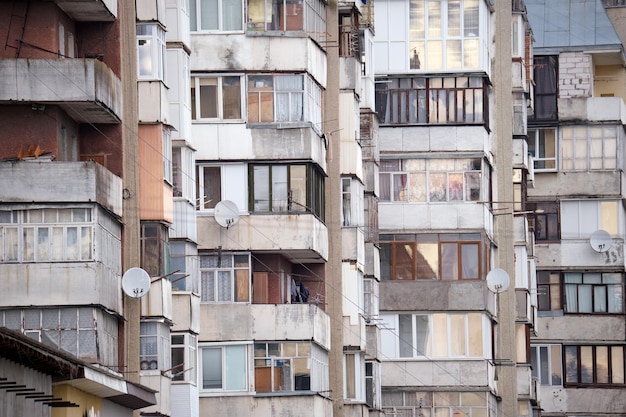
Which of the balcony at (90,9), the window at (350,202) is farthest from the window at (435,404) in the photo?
the balcony at (90,9)

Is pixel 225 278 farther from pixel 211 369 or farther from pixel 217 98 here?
pixel 217 98

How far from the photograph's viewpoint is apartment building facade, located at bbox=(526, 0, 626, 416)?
102 m

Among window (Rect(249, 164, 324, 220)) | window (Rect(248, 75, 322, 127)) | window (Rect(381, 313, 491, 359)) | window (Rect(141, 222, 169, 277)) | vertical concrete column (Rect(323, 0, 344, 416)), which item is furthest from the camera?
window (Rect(381, 313, 491, 359))

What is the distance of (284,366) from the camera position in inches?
2571

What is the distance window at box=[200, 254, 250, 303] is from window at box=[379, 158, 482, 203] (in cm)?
1746

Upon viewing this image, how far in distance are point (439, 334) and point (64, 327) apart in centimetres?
3122

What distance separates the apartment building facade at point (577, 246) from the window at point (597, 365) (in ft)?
0.14

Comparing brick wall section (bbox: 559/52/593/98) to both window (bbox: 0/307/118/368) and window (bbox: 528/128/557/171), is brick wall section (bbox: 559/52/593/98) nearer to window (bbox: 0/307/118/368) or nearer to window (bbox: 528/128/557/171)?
window (bbox: 528/128/557/171)

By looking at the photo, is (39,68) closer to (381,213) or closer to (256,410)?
(256,410)

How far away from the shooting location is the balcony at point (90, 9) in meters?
52.9

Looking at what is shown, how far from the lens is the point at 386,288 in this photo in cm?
8125

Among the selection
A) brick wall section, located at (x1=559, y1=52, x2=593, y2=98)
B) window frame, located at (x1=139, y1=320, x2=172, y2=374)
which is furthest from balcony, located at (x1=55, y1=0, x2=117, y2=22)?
brick wall section, located at (x1=559, y1=52, x2=593, y2=98)

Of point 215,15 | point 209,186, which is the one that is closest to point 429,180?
point 209,186

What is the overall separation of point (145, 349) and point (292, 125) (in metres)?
11.5
